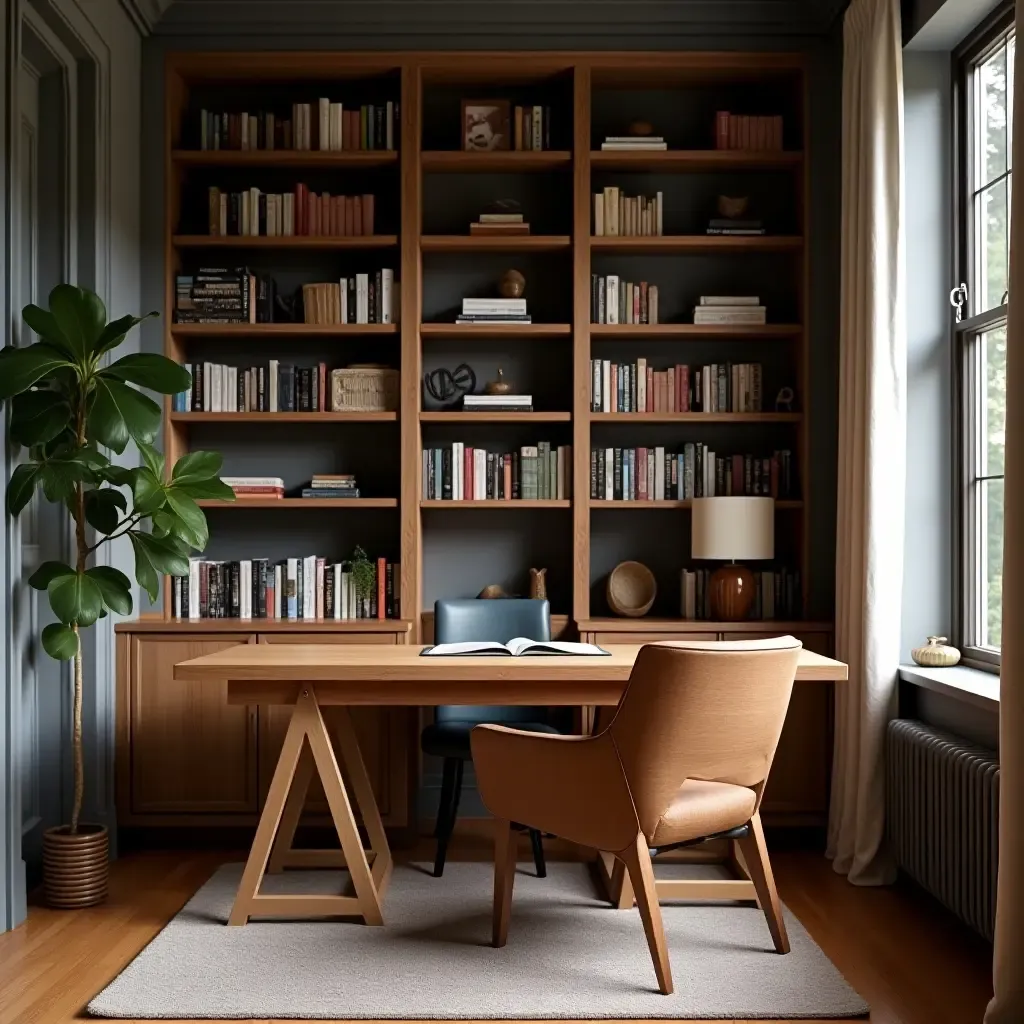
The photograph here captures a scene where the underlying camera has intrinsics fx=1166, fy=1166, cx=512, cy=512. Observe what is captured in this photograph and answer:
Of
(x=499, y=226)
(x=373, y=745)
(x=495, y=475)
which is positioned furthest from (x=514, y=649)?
(x=499, y=226)

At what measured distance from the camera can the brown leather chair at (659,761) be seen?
2.81m

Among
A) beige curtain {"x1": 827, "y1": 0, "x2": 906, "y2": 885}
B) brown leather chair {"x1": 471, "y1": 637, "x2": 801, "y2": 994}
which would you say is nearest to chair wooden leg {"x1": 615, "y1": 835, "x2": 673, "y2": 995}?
brown leather chair {"x1": 471, "y1": 637, "x2": 801, "y2": 994}

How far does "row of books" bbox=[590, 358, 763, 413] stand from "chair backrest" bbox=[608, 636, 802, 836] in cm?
185

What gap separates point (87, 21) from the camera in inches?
157

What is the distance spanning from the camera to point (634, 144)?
15.2ft

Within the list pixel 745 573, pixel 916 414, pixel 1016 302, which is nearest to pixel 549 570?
pixel 745 573

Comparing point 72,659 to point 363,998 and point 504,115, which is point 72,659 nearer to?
point 363,998

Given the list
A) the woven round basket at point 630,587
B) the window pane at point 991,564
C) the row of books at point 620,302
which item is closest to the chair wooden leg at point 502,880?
the woven round basket at point 630,587

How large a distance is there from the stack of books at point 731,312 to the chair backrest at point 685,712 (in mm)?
1996

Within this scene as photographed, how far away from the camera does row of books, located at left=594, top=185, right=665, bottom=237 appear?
4.64m

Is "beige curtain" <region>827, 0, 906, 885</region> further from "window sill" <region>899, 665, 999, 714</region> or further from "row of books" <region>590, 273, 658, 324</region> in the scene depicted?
"row of books" <region>590, 273, 658, 324</region>

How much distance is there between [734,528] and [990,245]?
4.26ft

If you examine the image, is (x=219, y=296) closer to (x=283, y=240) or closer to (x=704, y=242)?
(x=283, y=240)

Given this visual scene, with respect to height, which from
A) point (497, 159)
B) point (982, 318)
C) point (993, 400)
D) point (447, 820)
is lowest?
point (447, 820)
